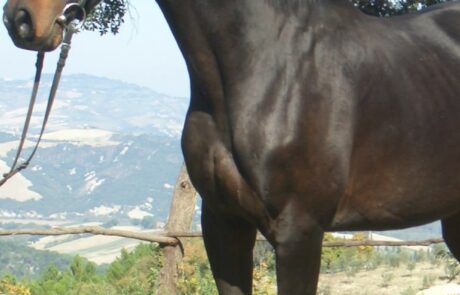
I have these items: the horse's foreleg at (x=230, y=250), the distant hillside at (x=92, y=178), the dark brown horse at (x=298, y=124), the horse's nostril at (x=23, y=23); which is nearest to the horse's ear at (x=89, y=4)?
the dark brown horse at (x=298, y=124)

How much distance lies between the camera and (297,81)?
338 centimetres

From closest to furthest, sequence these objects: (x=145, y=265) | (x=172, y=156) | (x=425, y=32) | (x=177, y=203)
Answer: (x=425, y=32) → (x=177, y=203) → (x=145, y=265) → (x=172, y=156)

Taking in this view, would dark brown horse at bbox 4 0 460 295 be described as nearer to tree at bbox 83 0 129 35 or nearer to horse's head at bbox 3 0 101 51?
horse's head at bbox 3 0 101 51

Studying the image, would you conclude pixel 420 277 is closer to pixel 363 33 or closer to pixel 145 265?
pixel 145 265

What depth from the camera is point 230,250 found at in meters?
3.65

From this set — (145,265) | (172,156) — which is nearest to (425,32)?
(145,265)

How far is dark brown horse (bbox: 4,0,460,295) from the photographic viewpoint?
332 centimetres

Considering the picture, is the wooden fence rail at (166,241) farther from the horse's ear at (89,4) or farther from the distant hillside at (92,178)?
the distant hillside at (92,178)

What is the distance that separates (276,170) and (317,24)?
586 mm

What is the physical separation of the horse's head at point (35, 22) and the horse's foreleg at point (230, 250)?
92 centimetres

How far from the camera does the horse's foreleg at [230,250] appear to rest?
3.63m

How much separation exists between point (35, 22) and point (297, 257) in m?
1.19

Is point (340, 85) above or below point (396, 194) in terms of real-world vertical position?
above

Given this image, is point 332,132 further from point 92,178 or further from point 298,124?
point 92,178
